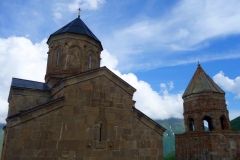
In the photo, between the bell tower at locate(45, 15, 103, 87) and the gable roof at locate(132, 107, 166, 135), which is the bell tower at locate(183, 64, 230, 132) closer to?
the gable roof at locate(132, 107, 166, 135)

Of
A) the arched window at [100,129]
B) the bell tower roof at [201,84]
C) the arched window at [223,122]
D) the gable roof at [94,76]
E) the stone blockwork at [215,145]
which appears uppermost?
the bell tower roof at [201,84]

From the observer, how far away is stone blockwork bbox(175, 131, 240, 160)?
10.7 m

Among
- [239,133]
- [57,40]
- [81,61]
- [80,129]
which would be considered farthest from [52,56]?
[239,133]

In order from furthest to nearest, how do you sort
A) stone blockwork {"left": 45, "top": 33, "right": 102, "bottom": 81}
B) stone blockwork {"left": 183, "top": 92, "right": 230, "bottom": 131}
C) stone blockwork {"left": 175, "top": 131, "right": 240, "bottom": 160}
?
stone blockwork {"left": 183, "top": 92, "right": 230, "bottom": 131}
stone blockwork {"left": 175, "top": 131, "right": 240, "bottom": 160}
stone blockwork {"left": 45, "top": 33, "right": 102, "bottom": 81}

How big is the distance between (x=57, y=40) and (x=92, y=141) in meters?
6.09

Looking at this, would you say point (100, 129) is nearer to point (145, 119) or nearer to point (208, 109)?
point (145, 119)

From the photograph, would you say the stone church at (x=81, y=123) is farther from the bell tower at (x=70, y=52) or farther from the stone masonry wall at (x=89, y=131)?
the bell tower at (x=70, y=52)

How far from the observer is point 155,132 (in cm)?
729

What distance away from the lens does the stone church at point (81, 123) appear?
216 inches

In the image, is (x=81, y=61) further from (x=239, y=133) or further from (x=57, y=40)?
(x=239, y=133)

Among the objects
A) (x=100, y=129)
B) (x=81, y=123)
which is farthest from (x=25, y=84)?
(x=100, y=129)

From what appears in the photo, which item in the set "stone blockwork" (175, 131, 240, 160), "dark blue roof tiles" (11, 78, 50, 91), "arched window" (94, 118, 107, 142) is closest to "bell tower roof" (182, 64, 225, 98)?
"stone blockwork" (175, 131, 240, 160)

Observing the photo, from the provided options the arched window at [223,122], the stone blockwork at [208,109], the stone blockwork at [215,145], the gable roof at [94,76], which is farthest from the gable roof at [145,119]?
the arched window at [223,122]

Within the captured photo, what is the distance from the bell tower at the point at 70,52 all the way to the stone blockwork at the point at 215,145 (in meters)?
7.27
